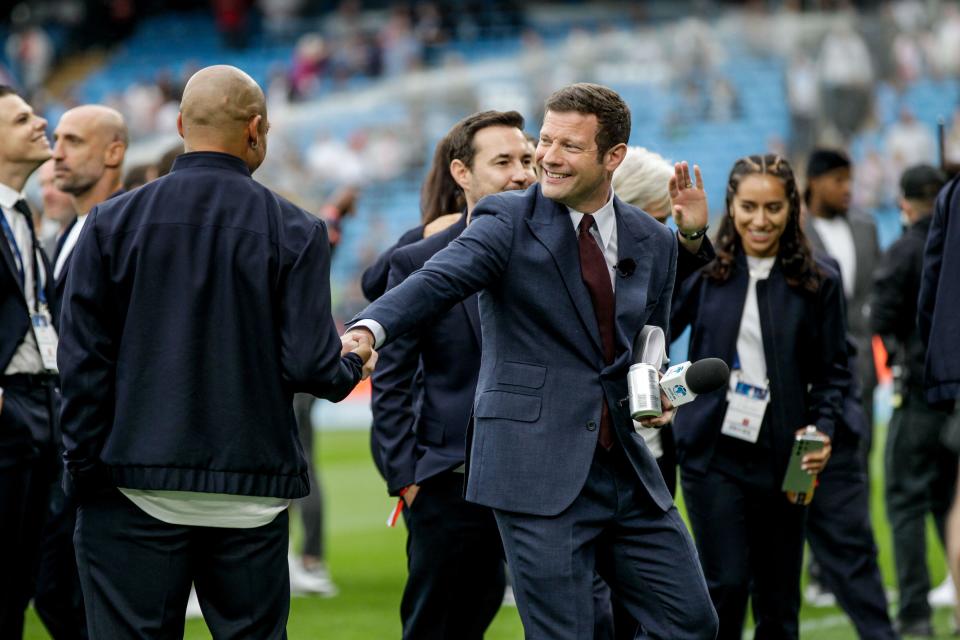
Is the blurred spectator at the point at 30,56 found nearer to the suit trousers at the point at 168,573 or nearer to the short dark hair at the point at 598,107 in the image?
the short dark hair at the point at 598,107

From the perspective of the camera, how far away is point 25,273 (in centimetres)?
600

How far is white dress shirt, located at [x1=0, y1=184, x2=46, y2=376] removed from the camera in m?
5.82

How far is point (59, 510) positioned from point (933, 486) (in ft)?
15.3

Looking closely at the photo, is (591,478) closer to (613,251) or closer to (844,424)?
(613,251)

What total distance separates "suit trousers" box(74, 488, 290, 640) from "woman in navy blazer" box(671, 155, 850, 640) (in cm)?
218

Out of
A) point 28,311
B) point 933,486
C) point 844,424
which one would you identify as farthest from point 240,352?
point 933,486

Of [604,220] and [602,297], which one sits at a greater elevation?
[604,220]

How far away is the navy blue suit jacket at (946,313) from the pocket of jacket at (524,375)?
5.11ft

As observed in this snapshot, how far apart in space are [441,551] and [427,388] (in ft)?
2.16

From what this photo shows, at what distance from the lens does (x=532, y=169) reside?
631 cm

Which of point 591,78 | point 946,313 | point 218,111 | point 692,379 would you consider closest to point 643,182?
point 946,313

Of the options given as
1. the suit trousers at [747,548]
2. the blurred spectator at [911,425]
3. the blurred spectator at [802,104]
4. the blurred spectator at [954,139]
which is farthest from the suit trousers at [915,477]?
the blurred spectator at [954,139]

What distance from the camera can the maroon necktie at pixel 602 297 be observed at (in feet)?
15.5

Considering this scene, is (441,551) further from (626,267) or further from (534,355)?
(626,267)
